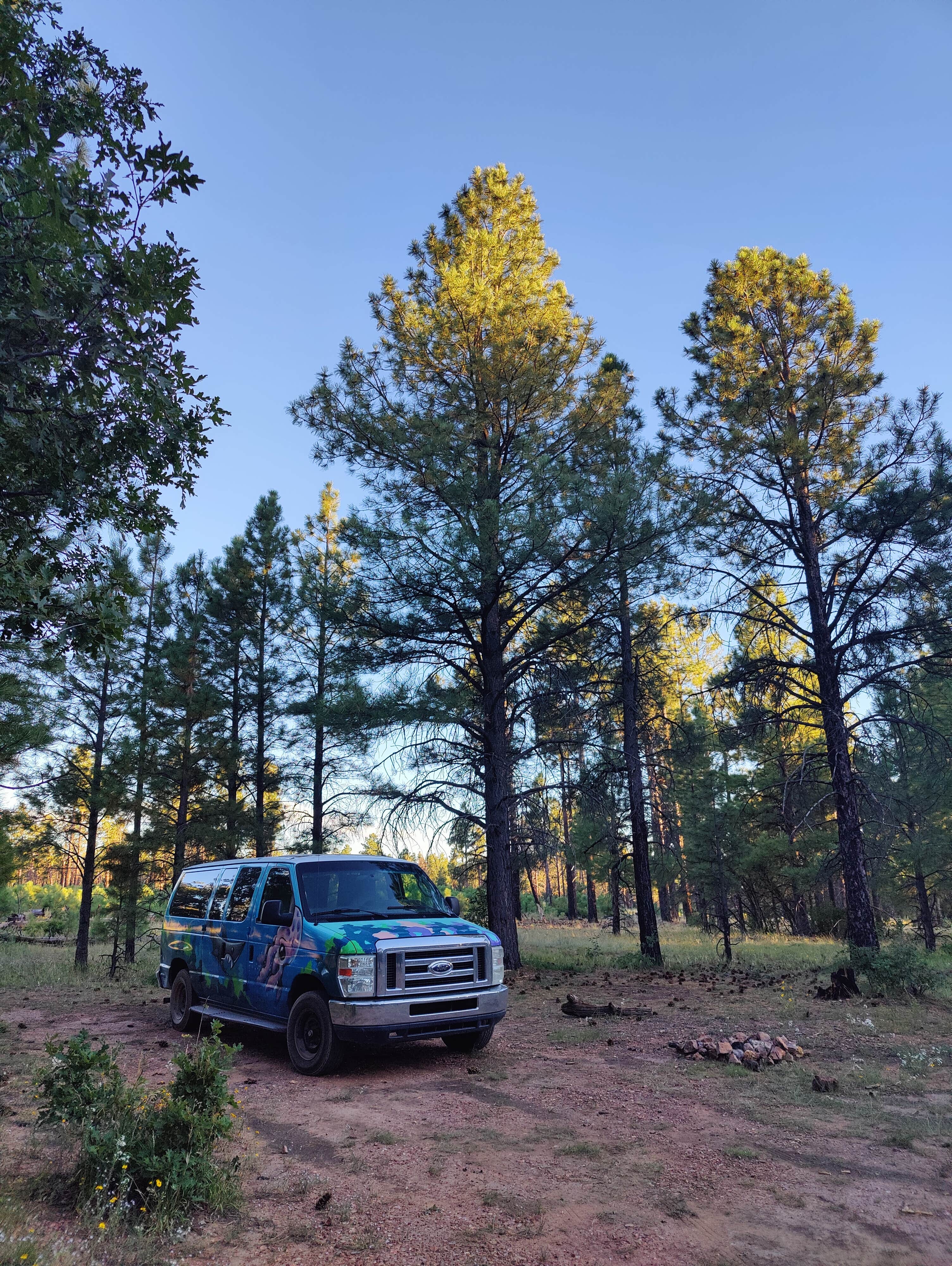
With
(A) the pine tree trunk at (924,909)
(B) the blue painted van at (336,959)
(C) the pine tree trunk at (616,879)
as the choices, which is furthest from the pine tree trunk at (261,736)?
(A) the pine tree trunk at (924,909)

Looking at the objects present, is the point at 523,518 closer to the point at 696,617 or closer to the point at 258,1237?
the point at 696,617

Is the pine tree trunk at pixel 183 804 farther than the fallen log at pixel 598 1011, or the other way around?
the pine tree trunk at pixel 183 804

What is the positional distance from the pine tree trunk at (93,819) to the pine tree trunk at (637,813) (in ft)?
44.1

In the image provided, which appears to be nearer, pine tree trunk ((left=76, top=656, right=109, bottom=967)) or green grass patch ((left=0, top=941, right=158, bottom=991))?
green grass patch ((left=0, top=941, right=158, bottom=991))

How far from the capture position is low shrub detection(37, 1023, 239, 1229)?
12.4ft

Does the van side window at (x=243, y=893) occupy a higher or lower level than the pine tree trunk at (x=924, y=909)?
higher

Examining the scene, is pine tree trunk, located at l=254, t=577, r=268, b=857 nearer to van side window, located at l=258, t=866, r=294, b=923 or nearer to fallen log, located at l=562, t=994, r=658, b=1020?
fallen log, located at l=562, t=994, r=658, b=1020

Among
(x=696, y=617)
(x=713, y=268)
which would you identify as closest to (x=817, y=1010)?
(x=696, y=617)

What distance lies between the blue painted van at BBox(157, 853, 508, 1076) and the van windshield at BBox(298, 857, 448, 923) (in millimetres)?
14

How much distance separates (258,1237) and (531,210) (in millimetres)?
17240

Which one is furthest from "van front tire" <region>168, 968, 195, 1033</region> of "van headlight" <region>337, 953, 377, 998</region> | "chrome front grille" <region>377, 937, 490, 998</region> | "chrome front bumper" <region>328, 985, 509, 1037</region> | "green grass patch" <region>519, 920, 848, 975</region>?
"green grass patch" <region>519, 920, 848, 975</region>

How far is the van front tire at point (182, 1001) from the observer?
29.7 ft

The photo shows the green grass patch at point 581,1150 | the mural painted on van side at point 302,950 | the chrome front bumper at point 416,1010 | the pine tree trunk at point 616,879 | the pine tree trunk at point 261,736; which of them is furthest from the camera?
the pine tree trunk at point 261,736

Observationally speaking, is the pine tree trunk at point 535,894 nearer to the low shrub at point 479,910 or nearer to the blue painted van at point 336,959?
the low shrub at point 479,910
